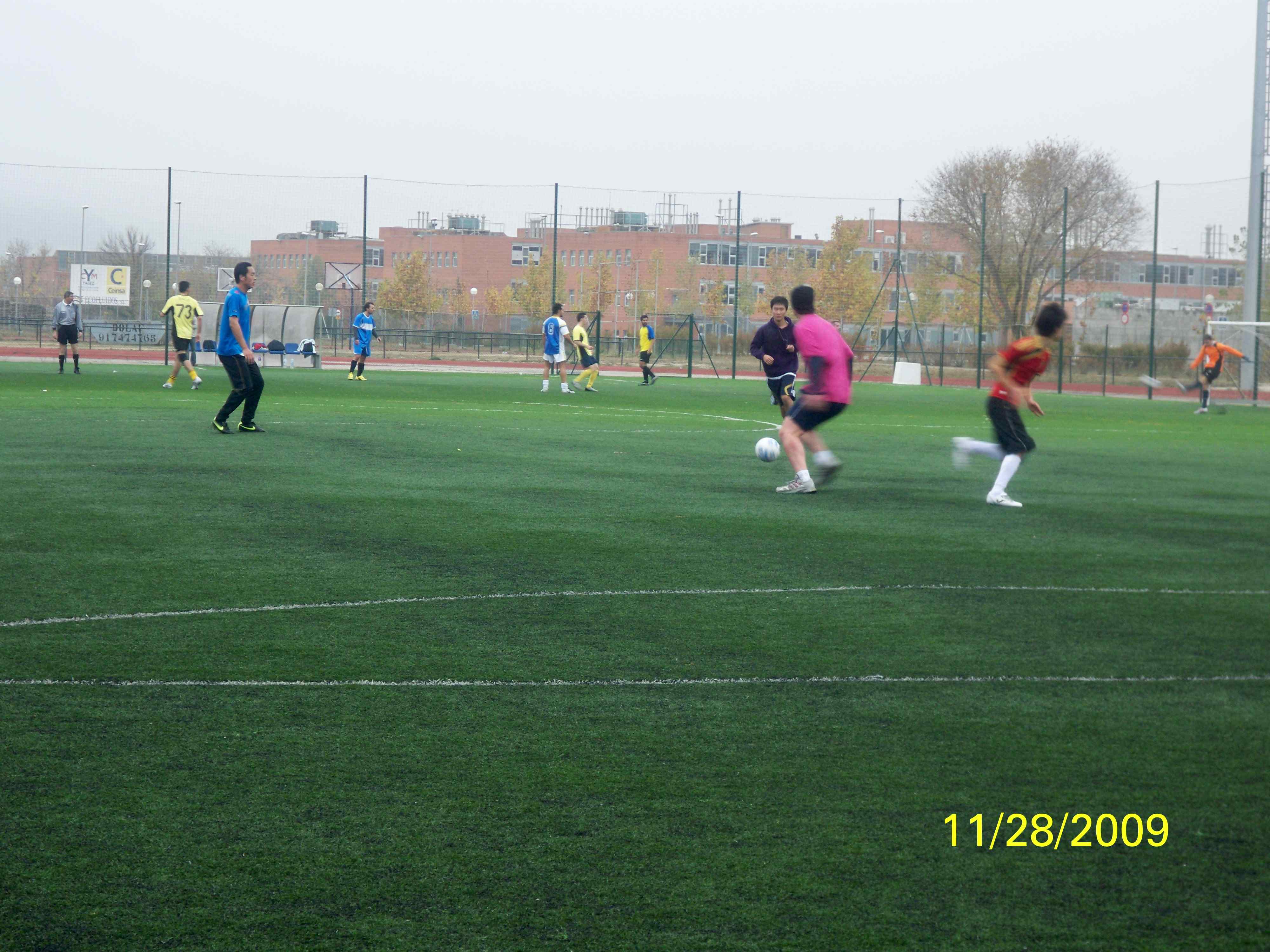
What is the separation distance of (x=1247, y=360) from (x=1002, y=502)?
26.2 meters

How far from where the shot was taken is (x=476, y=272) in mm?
109375

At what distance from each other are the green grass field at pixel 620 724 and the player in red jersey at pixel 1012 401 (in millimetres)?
584

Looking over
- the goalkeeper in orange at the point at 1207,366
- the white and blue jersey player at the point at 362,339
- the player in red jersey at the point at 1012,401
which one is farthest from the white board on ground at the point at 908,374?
the player in red jersey at the point at 1012,401

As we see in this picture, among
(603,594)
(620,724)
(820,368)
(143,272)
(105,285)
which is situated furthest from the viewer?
(105,285)

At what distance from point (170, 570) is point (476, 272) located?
10378 cm

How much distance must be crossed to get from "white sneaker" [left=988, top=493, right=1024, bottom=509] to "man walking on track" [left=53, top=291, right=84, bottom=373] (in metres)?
23.8

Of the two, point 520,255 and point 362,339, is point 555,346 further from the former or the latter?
point 520,255

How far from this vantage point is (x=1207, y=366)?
90.9 ft

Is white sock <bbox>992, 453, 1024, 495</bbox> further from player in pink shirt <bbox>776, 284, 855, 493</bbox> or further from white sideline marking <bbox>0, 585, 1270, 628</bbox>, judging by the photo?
white sideline marking <bbox>0, 585, 1270, 628</bbox>

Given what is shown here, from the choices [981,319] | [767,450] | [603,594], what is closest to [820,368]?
[767,450]

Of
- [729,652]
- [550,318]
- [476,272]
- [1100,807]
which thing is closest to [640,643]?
[729,652]

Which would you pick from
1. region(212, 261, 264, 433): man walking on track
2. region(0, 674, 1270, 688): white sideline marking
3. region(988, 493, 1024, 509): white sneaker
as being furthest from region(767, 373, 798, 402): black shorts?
region(0, 674, 1270, 688): white sideline marking

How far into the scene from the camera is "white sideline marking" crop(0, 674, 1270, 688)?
513 centimetres

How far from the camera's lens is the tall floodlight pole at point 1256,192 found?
3541 centimetres
